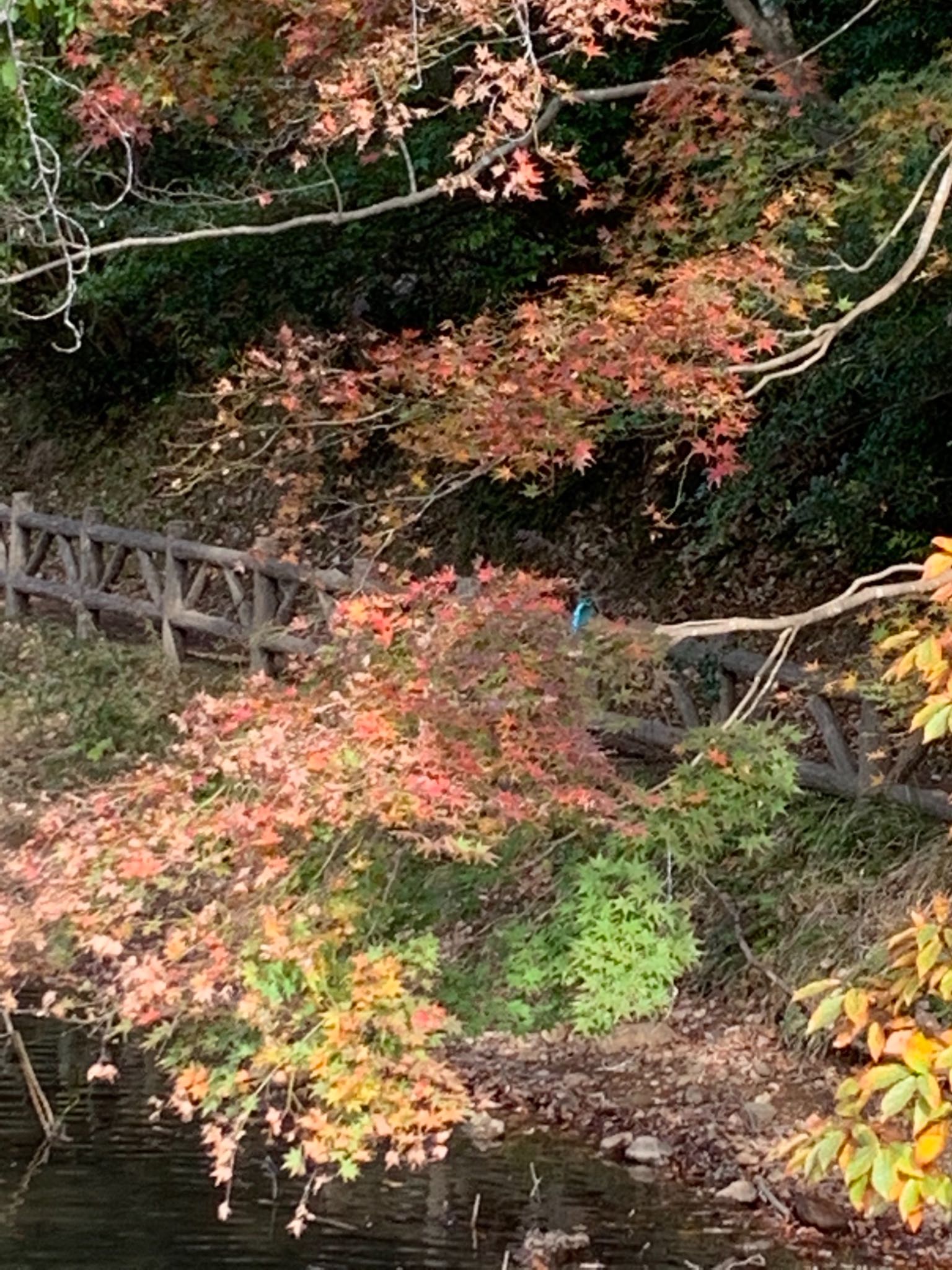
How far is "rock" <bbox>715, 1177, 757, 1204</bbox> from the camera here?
7316 millimetres

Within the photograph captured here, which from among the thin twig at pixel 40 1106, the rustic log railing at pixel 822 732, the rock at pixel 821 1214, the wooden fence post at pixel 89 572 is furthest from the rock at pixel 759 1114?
the wooden fence post at pixel 89 572

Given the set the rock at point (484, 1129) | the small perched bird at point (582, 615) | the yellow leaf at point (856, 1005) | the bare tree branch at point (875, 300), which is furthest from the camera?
the rock at point (484, 1129)

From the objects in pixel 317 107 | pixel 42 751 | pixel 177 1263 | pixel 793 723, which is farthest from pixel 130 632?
pixel 177 1263

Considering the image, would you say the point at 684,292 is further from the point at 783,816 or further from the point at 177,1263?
the point at 177,1263

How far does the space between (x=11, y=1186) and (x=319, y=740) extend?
295 centimetres

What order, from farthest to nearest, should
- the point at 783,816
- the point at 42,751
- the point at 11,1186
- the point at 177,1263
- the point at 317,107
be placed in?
the point at 42,751 < the point at 783,816 < the point at 317,107 < the point at 11,1186 < the point at 177,1263

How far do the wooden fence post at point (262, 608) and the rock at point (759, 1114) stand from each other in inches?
213

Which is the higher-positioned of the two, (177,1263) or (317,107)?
(317,107)

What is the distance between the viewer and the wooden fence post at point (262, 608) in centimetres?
1241

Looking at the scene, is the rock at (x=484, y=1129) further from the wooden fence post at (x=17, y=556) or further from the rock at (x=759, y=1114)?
the wooden fence post at (x=17, y=556)

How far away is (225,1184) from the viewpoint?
743 centimetres

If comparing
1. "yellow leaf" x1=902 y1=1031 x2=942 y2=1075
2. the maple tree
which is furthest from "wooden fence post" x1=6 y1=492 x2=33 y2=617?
"yellow leaf" x1=902 y1=1031 x2=942 y2=1075

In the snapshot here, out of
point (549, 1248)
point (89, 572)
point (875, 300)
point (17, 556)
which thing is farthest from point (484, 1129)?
point (17, 556)

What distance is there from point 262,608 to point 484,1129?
18.3 feet
